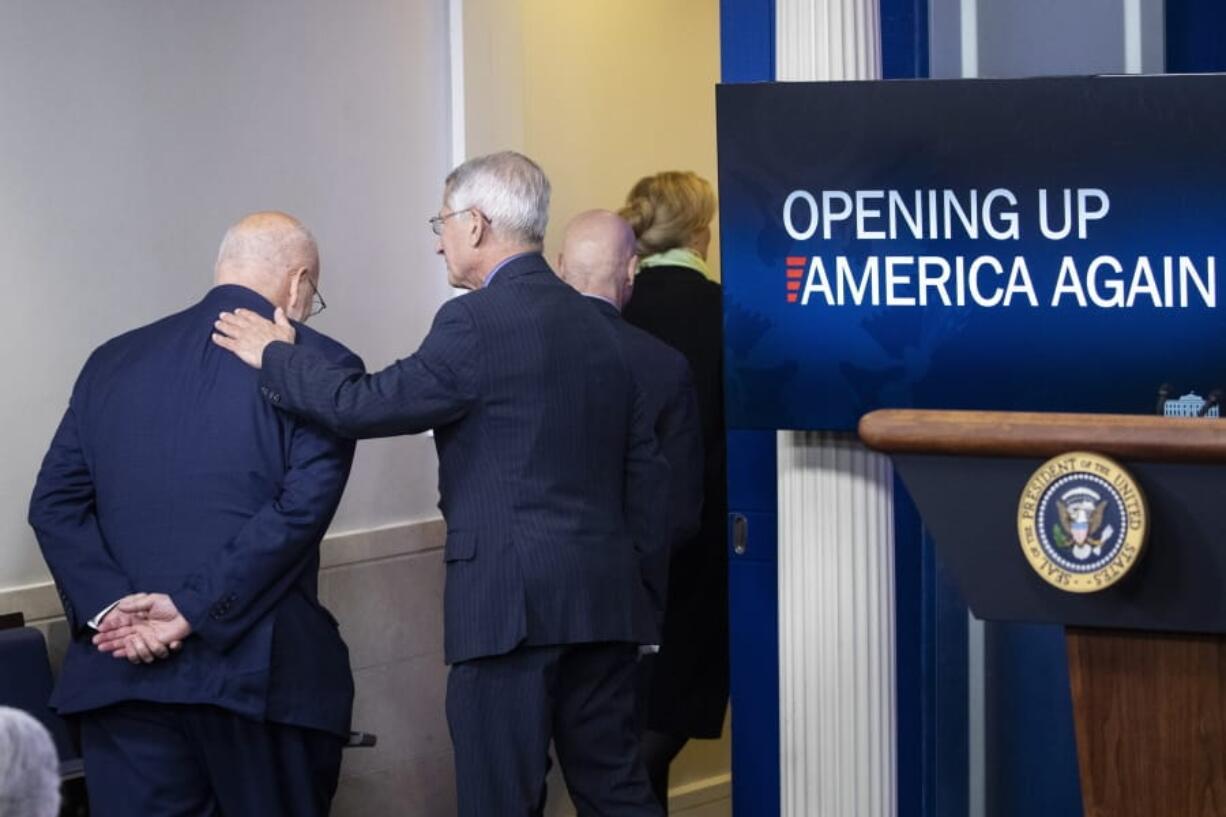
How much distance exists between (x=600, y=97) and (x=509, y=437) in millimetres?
2854

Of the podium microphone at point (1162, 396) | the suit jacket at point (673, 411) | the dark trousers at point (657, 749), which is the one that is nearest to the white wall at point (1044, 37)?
the suit jacket at point (673, 411)

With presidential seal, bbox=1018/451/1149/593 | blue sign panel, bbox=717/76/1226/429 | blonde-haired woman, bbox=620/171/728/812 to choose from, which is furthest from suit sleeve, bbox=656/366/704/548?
presidential seal, bbox=1018/451/1149/593

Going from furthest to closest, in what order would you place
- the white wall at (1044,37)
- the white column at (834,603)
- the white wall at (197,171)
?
the white wall at (197,171)
the white wall at (1044,37)
the white column at (834,603)

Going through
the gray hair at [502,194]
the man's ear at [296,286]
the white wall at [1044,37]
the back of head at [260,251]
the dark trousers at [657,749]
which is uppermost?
the white wall at [1044,37]

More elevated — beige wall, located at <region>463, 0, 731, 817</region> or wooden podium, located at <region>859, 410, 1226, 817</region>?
beige wall, located at <region>463, 0, 731, 817</region>

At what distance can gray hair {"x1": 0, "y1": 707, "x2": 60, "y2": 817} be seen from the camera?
1498mm

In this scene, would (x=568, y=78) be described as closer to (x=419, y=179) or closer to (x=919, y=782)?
(x=419, y=179)

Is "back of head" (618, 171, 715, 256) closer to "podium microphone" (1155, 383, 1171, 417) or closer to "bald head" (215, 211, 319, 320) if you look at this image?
"bald head" (215, 211, 319, 320)

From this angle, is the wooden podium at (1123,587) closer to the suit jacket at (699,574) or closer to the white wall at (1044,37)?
the white wall at (1044,37)

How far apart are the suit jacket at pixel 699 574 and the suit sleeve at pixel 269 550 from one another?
1499 millimetres

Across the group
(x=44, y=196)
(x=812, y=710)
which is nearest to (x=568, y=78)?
(x=44, y=196)

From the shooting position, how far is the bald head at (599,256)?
4.48 m

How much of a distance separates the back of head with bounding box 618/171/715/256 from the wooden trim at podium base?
295 cm

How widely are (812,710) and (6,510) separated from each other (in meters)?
1.87
